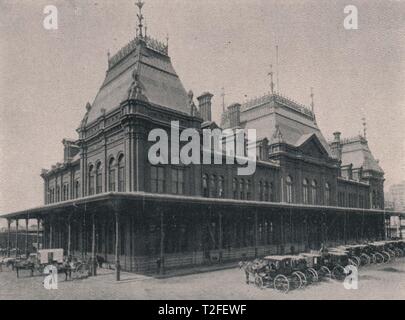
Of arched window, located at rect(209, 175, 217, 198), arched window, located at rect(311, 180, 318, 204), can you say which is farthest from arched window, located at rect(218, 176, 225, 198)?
arched window, located at rect(311, 180, 318, 204)

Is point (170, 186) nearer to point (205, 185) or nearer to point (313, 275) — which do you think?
point (205, 185)

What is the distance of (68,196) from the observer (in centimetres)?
3094

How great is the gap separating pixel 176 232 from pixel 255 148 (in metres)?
12.1

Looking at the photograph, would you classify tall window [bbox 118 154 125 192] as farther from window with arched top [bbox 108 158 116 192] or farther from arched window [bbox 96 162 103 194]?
arched window [bbox 96 162 103 194]

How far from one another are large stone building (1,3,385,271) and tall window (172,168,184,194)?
0.06 meters

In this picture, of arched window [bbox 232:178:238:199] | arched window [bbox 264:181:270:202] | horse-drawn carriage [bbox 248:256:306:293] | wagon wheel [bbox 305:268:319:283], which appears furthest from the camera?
arched window [bbox 264:181:270:202]

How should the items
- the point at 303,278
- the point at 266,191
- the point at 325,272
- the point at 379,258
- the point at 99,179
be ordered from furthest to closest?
the point at 266,191
the point at 99,179
the point at 379,258
the point at 325,272
the point at 303,278

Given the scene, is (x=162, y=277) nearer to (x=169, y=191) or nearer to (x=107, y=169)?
(x=169, y=191)

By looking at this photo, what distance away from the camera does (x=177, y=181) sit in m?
21.5

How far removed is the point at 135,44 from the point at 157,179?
9.08 metres

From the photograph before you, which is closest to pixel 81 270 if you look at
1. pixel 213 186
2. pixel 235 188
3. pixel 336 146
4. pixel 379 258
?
pixel 213 186

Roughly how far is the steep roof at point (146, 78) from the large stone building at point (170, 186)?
9 centimetres

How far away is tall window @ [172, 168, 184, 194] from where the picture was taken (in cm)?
Result: 2128
